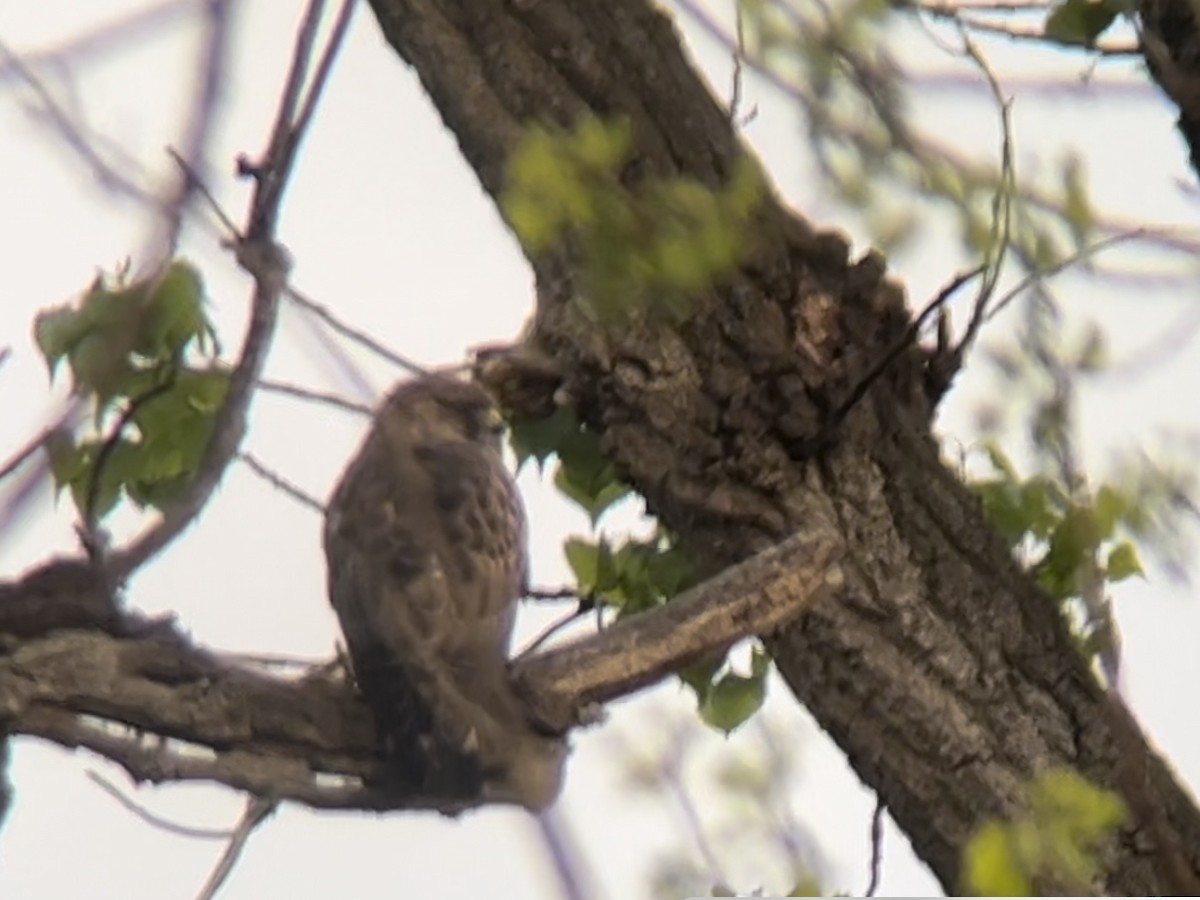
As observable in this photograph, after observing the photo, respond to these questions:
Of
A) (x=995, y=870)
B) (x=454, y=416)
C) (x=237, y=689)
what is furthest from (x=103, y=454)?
(x=454, y=416)

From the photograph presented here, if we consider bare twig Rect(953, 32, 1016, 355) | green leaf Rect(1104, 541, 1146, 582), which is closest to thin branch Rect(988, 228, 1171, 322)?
bare twig Rect(953, 32, 1016, 355)

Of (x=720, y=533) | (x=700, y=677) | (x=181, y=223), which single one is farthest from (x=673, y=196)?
(x=700, y=677)

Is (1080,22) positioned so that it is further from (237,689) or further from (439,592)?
(237,689)

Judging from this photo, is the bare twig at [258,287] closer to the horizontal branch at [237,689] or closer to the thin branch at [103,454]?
the thin branch at [103,454]

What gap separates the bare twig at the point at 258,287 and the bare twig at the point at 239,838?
1.58 feet

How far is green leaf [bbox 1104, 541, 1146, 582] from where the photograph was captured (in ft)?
9.46

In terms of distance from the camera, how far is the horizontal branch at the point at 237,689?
226cm

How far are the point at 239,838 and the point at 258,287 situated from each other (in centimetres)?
92

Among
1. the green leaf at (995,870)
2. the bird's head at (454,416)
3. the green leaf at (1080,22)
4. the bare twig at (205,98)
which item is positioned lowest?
the green leaf at (995,870)

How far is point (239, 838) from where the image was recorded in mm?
2562

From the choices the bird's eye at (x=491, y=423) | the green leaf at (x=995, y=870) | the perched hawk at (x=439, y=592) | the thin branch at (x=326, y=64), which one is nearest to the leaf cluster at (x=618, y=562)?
the perched hawk at (x=439, y=592)

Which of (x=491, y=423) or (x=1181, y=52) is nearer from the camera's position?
(x=1181, y=52)

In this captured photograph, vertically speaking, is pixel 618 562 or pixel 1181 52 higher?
pixel 1181 52

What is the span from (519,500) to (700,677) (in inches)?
18.4
